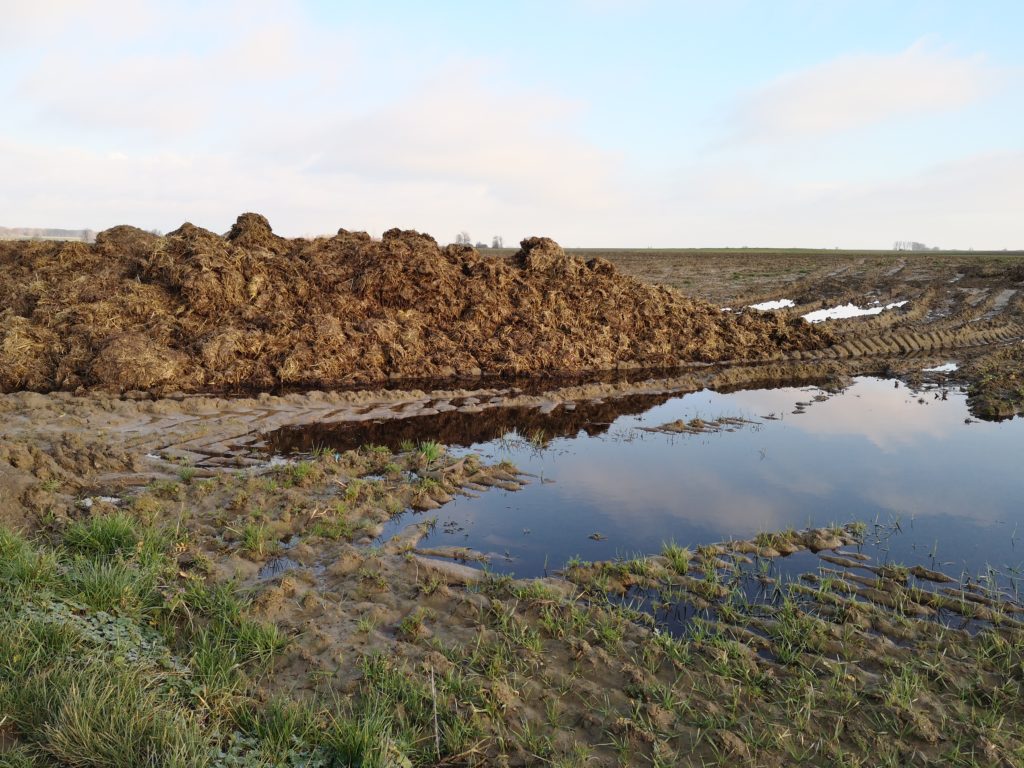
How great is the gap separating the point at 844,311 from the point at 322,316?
18406 mm

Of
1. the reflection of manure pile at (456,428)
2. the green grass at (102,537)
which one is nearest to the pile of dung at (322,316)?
the reflection of manure pile at (456,428)

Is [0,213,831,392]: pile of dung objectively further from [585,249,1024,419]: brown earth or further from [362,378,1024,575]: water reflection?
[362,378,1024,575]: water reflection

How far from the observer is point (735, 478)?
25.3 feet

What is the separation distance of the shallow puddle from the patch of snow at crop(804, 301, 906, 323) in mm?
10152

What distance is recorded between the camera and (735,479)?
768cm

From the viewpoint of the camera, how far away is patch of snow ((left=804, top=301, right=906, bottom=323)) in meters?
21.3

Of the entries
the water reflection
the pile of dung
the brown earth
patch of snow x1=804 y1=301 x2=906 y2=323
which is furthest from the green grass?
patch of snow x1=804 y1=301 x2=906 y2=323

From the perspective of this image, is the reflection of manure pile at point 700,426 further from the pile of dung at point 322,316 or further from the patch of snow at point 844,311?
the patch of snow at point 844,311

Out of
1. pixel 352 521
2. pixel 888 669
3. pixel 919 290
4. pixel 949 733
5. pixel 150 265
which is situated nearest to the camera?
pixel 949 733

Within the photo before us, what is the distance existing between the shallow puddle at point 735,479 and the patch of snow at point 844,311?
10152mm

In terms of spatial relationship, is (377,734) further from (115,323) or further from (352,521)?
(115,323)

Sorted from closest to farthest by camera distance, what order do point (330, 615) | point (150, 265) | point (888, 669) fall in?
point (888, 669) → point (330, 615) → point (150, 265)

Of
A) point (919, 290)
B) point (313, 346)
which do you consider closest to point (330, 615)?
point (313, 346)

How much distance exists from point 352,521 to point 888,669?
176 inches
